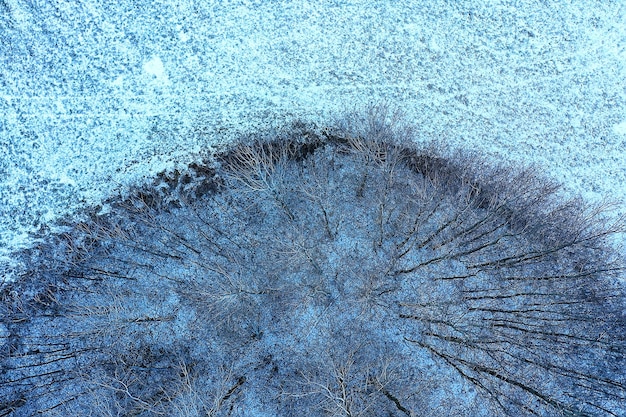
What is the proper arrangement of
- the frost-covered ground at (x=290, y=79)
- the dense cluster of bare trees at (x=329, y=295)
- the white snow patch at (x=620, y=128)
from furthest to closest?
the white snow patch at (x=620, y=128) → the frost-covered ground at (x=290, y=79) → the dense cluster of bare trees at (x=329, y=295)

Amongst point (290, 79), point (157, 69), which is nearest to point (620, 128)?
point (290, 79)

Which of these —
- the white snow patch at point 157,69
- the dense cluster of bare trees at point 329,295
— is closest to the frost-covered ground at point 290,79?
the white snow patch at point 157,69

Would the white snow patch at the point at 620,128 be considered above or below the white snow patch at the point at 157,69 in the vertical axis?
above

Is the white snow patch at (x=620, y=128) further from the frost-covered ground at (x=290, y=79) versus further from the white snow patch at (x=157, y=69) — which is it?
the white snow patch at (x=157, y=69)

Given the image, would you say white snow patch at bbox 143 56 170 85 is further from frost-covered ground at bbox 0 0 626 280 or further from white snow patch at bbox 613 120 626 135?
white snow patch at bbox 613 120 626 135

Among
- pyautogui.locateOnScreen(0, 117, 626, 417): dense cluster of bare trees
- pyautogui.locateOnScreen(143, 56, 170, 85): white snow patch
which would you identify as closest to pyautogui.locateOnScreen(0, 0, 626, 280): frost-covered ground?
pyautogui.locateOnScreen(143, 56, 170, 85): white snow patch

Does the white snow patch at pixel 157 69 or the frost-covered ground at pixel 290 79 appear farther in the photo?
the white snow patch at pixel 157 69
